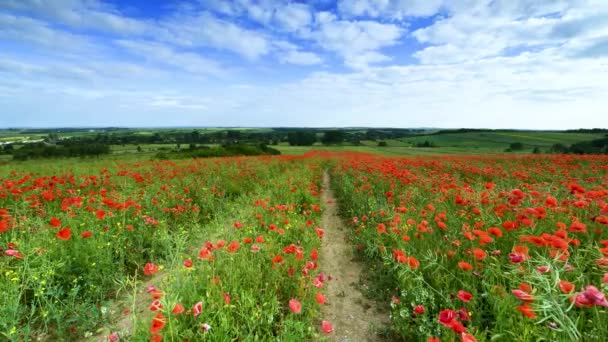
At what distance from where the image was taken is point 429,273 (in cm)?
275

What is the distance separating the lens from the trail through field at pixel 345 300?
2.56 m

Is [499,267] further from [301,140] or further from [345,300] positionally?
[301,140]

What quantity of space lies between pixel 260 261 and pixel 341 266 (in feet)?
4.98

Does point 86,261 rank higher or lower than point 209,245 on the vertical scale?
lower

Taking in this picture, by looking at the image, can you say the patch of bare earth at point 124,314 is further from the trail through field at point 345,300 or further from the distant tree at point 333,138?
the distant tree at point 333,138

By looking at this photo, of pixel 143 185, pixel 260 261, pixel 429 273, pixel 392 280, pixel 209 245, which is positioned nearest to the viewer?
pixel 209 245

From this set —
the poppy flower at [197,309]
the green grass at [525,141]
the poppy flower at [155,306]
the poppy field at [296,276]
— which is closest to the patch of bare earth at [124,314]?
the poppy field at [296,276]

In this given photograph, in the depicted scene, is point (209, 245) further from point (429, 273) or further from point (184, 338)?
point (429, 273)

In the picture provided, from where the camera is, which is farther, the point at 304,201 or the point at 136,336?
the point at 304,201

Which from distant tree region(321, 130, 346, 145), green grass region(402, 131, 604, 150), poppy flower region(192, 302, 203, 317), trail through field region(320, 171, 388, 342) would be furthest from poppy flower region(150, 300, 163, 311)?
distant tree region(321, 130, 346, 145)

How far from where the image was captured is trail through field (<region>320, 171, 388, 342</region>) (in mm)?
2561

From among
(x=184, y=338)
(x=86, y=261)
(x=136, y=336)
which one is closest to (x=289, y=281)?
(x=184, y=338)

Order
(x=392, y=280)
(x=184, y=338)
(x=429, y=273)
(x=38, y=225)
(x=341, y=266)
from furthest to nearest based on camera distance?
(x=341, y=266)
(x=38, y=225)
(x=392, y=280)
(x=429, y=273)
(x=184, y=338)

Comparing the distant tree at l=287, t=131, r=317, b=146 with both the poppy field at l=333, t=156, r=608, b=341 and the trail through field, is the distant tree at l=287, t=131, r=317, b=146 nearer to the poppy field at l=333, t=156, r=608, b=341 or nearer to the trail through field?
the poppy field at l=333, t=156, r=608, b=341
